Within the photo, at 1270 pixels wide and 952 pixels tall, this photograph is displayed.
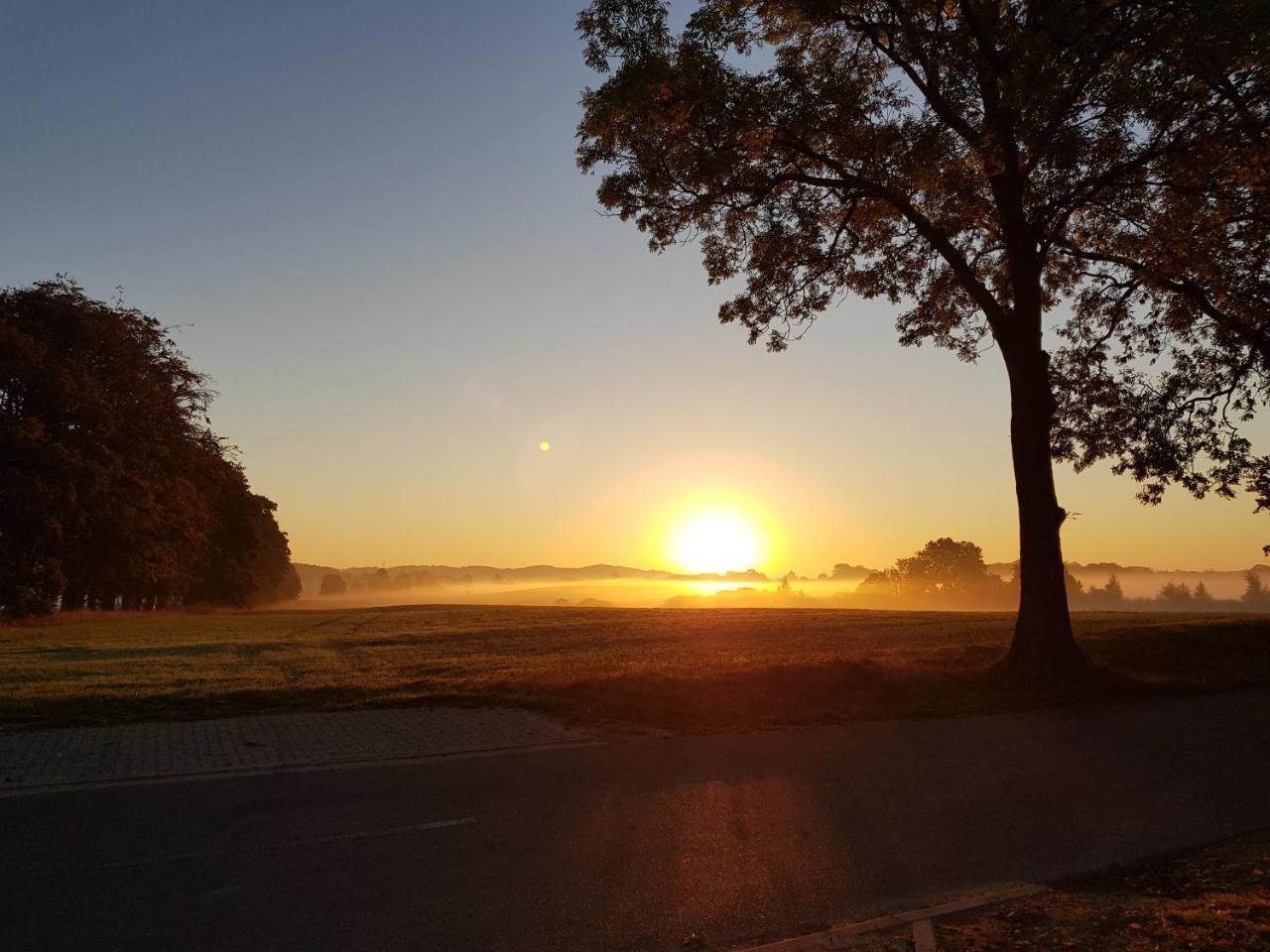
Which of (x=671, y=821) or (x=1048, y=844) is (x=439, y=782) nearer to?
(x=671, y=821)

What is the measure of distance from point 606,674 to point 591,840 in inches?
313

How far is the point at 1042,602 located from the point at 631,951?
1258 cm

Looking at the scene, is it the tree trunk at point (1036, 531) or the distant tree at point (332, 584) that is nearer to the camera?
the tree trunk at point (1036, 531)

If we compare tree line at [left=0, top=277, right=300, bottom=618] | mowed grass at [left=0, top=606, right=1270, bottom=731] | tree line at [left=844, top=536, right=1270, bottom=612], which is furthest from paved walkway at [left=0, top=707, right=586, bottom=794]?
tree line at [left=844, top=536, right=1270, bottom=612]

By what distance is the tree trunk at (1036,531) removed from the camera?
47.5 ft

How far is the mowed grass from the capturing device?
11742 mm

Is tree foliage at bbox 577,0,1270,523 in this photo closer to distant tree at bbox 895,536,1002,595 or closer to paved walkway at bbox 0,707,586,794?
paved walkway at bbox 0,707,586,794

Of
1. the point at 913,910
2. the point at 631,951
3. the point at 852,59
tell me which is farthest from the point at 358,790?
the point at 852,59

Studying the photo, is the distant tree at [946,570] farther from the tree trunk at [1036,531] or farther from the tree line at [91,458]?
the tree trunk at [1036,531]

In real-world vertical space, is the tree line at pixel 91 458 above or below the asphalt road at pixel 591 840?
above

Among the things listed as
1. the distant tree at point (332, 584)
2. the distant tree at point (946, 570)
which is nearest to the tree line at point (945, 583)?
the distant tree at point (946, 570)

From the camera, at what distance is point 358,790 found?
7.62 m

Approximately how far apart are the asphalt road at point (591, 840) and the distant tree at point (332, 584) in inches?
6428

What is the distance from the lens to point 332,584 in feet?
570
